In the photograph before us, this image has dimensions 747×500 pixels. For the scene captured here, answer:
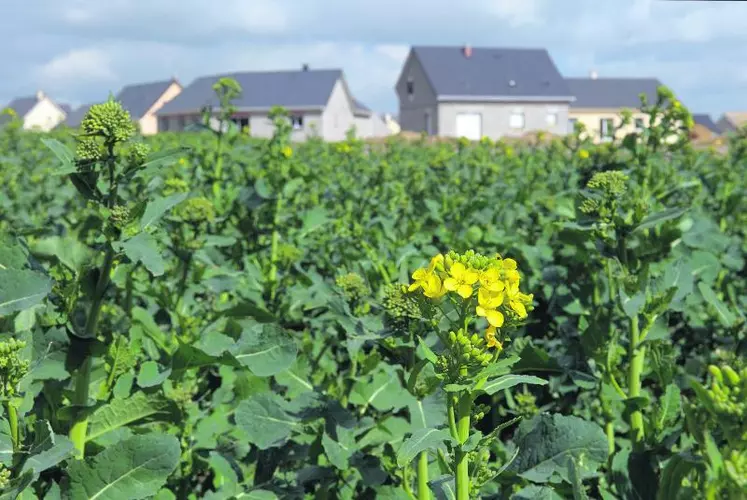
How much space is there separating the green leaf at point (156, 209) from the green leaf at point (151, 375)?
462mm

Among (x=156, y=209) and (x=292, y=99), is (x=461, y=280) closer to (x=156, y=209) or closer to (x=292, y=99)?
(x=156, y=209)

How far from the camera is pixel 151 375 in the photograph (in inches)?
98.8

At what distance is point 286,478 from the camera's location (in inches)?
105

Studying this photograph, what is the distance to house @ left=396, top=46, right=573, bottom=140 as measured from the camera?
179 feet

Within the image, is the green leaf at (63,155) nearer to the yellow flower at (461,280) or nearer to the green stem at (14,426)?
the green stem at (14,426)

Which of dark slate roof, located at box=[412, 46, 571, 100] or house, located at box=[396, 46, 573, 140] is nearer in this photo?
house, located at box=[396, 46, 573, 140]

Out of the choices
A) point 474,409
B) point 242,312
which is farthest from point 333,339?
point 474,409

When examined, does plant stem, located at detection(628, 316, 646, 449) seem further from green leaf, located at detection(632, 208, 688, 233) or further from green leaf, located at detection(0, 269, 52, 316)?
green leaf, located at detection(0, 269, 52, 316)

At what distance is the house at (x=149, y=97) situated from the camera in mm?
67562

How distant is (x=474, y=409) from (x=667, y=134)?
290 centimetres

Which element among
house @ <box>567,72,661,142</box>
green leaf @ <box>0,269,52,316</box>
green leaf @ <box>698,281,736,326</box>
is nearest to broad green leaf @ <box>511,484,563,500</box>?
green leaf @ <box>698,281,736,326</box>

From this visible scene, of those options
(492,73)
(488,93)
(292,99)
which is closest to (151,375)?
(488,93)

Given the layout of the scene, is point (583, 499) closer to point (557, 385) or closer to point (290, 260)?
point (557, 385)

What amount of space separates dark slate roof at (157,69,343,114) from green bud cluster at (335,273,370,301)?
53.9 metres
